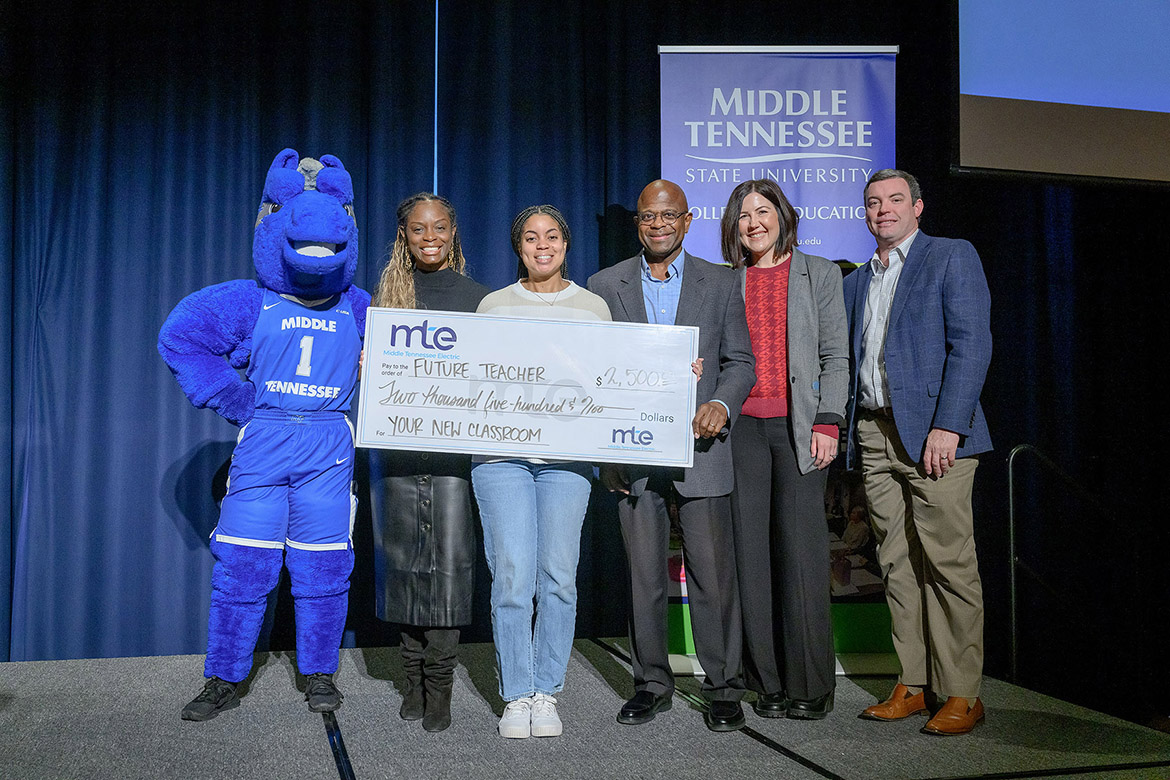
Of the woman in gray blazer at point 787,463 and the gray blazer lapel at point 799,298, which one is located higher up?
the gray blazer lapel at point 799,298

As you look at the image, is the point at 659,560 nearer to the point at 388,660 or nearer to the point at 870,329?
the point at 870,329

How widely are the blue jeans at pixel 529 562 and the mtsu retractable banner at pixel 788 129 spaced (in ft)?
4.50

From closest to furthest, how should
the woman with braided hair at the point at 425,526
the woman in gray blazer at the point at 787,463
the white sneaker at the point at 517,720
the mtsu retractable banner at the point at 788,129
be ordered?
the white sneaker at the point at 517,720 < the woman with braided hair at the point at 425,526 < the woman in gray blazer at the point at 787,463 < the mtsu retractable banner at the point at 788,129

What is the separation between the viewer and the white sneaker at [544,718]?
234 centimetres

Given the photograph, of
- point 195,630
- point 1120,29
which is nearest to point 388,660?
point 195,630

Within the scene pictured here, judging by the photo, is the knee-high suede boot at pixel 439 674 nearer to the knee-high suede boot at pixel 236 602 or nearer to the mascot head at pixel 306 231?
the knee-high suede boot at pixel 236 602

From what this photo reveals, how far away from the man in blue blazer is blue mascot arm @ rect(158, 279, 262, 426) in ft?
6.10

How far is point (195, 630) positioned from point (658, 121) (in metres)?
2.90

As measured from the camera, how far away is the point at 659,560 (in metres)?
2.51

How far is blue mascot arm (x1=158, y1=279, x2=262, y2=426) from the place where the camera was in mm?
2518

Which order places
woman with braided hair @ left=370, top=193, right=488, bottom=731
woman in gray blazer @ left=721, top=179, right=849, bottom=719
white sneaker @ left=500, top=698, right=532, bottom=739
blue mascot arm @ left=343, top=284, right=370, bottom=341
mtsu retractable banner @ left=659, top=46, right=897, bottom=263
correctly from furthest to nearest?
1. mtsu retractable banner @ left=659, top=46, right=897, bottom=263
2. blue mascot arm @ left=343, top=284, right=370, bottom=341
3. woman in gray blazer @ left=721, top=179, right=849, bottom=719
4. woman with braided hair @ left=370, top=193, right=488, bottom=731
5. white sneaker @ left=500, top=698, right=532, bottom=739

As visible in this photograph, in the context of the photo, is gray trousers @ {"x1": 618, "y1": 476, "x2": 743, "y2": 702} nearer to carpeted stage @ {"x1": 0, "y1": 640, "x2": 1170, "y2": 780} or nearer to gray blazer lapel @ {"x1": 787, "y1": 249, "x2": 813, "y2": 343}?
carpeted stage @ {"x1": 0, "y1": 640, "x2": 1170, "y2": 780}

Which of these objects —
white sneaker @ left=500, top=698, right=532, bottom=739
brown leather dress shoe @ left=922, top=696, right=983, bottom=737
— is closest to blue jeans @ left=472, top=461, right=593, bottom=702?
white sneaker @ left=500, top=698, right=532, bottom=739

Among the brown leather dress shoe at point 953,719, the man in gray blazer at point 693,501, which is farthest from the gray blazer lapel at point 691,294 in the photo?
the brown leather dress shoe at point 953,719
